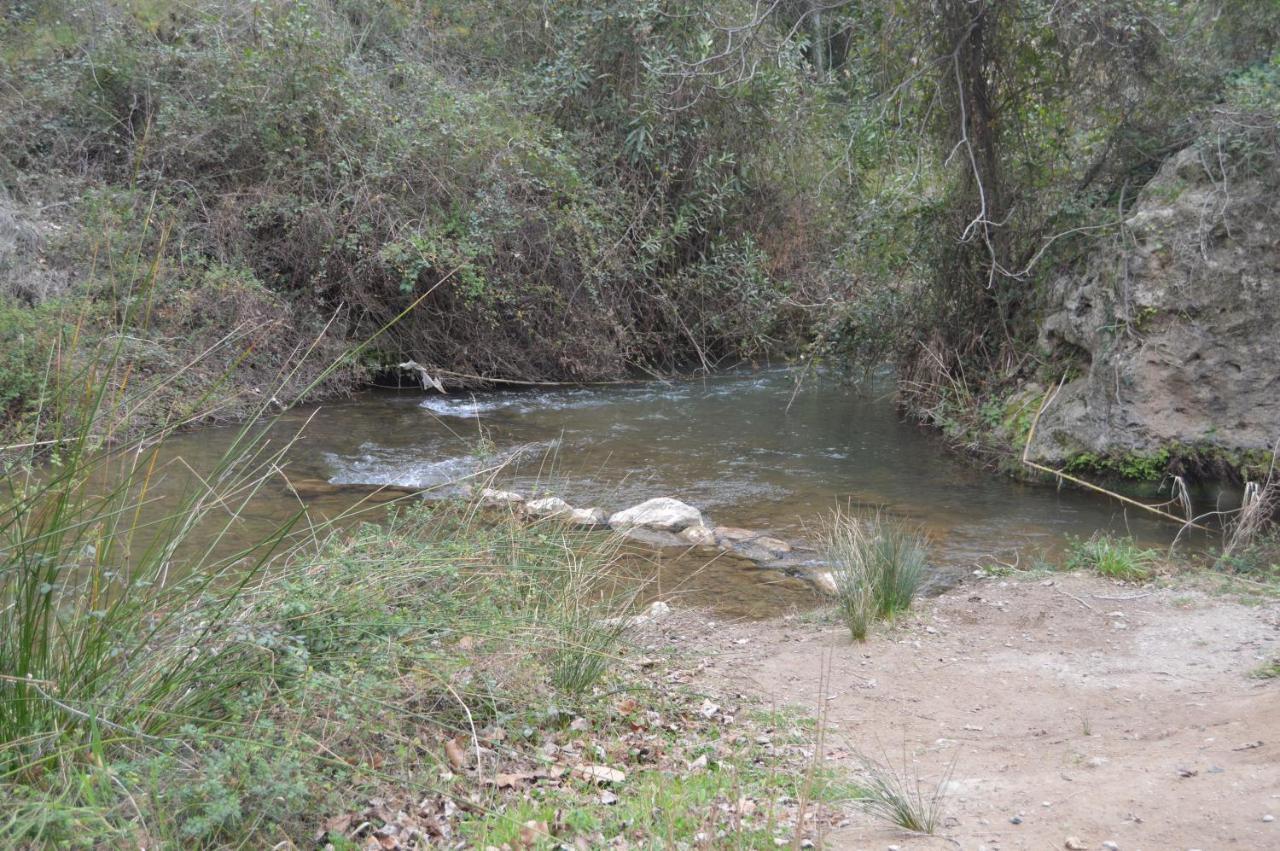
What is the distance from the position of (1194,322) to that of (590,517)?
5.20m

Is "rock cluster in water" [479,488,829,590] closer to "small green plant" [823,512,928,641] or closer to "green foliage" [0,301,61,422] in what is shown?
"small green plant" [823,512,928,641]

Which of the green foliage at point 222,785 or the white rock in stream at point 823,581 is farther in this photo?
the white rock in stream at point 823,581

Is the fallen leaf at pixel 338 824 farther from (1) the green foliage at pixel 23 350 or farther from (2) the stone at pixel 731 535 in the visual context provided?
(1) the green foliage at pixel 23 350

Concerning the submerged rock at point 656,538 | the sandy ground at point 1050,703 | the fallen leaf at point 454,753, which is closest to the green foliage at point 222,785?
the fallen leaf at point 454,753

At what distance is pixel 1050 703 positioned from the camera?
4.34m

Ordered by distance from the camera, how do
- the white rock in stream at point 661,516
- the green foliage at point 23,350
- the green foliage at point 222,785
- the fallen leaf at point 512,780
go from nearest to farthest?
the green foliage at point 222,785, the fallen leaf at point 512,780, the white rock in stream at point 661,516, the green foliage at point 23,350

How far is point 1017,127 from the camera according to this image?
966 centimetres

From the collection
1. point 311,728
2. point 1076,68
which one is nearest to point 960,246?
point 1076,68

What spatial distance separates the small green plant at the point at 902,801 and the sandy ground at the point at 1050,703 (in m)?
0.04

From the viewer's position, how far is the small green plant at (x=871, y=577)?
530cm

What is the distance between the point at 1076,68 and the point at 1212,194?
183 centimetres

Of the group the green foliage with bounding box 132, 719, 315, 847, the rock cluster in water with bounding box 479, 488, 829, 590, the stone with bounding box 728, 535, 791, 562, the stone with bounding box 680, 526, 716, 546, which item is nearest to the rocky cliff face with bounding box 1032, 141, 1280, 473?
the stone with bounding box 728, 535, 791, 562

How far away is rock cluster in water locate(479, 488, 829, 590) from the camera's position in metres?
7.09

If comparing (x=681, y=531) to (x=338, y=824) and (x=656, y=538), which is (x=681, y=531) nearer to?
(x=656, y=538)
